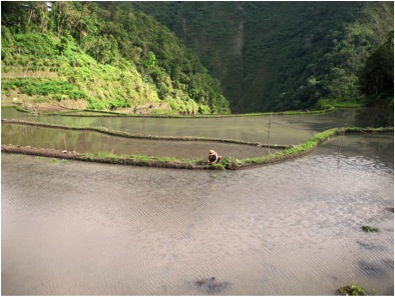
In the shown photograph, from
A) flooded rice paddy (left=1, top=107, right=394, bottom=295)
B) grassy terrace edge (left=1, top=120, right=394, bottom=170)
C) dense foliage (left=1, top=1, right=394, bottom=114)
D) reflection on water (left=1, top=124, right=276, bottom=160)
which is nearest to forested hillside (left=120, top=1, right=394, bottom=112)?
dense foliage (left=1, top=1, right=394, bottom=114)

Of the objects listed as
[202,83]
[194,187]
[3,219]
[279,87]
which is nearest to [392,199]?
[194,187]

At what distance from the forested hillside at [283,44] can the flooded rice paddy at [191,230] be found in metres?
39.9

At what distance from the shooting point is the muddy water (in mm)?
7902

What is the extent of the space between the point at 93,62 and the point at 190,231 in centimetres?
4511

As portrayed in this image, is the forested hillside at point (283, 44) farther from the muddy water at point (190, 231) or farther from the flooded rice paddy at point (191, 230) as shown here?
the muddy water at point (190, 231)

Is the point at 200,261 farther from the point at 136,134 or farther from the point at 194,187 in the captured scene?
the point at 136,134

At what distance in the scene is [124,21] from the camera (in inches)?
2798

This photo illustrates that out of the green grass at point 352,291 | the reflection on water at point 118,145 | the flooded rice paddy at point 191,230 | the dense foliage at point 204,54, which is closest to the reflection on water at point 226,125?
the reflection on water at point 118,145

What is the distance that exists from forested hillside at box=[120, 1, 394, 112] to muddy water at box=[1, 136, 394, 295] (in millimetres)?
40280

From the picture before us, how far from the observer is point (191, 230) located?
1026cm

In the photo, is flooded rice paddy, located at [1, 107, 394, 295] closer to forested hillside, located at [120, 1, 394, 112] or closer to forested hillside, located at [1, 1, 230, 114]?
forested hillside, located at [1, 1, 230, 114]

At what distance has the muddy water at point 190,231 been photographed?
7.90m

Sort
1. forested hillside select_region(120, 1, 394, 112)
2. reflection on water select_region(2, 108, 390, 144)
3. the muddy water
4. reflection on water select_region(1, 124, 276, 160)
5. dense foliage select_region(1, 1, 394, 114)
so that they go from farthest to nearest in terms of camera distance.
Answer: forested hillside select_region(120, 1, 394, 112) → dense foliage select_region(1, 1, 394, 114) → reflection on water select_region(2, 108, 390, 144) → reflection on water select_region(1, 124, 276, 160) → the muddy water

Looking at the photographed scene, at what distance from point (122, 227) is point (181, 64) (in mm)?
67083
